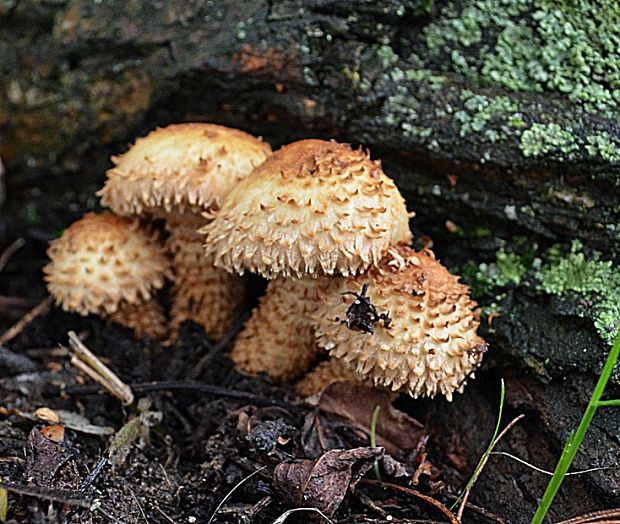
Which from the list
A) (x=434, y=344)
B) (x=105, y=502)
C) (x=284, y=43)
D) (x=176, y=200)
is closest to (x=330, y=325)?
(x=434, y=344)

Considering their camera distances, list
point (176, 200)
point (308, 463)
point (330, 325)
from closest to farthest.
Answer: point (308, 463)
point (330, 325)
point (176, 200)

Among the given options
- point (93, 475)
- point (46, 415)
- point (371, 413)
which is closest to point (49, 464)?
point (93, 475)

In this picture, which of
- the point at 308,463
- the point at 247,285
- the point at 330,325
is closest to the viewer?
the point at 308,463

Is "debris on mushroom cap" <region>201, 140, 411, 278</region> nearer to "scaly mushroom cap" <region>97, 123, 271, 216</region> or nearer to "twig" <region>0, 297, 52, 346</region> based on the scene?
"scaly mushroom cap" <region>97, 123, 271, 216</region>

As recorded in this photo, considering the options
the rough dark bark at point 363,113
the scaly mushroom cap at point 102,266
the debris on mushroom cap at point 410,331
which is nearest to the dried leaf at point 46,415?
the scaly mushroom cap at point 102,266

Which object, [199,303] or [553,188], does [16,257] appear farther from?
[553,188]

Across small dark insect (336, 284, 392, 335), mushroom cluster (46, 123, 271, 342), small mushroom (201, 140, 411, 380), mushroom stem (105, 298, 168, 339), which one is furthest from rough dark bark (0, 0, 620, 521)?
mushroom stem (105, 298, 168, 339)
